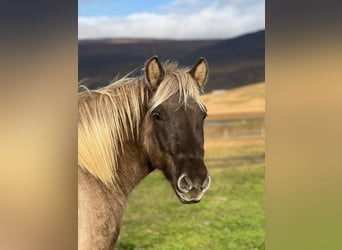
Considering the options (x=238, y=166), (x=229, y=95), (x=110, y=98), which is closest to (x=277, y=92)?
(x=229, y=95)

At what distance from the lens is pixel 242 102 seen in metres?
2.86

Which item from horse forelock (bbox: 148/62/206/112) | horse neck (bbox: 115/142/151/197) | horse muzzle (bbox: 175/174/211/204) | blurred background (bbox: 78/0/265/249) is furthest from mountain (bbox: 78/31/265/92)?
horse muzzle (bbox: 175/174/211/204)

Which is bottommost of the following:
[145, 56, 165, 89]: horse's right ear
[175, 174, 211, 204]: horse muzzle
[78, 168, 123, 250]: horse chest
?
[78, 168, 123, 250]: horse chest

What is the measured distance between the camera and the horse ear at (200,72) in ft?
9.21

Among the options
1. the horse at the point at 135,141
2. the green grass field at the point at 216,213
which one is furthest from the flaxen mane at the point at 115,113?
the green grass field at the point at 216,213

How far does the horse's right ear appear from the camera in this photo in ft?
9.04

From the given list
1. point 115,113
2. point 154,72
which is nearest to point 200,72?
point 154,72

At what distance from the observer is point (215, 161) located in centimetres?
283

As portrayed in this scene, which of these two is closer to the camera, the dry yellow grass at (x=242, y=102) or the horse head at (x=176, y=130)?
the horse head at (x=176, y=130)

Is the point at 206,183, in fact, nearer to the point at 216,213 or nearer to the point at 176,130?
the point at 216,213

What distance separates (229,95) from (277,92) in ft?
0.85

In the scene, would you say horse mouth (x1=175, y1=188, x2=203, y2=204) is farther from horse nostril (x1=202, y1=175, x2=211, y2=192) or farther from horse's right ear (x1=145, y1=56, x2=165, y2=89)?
horse's right ear (x1=145, y1=56, x2=165, y2=89)

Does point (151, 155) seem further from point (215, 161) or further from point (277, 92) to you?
point (277, 92)

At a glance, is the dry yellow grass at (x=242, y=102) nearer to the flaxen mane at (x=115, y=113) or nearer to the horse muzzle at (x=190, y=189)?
the flaxen mane at (x=115, y=113)
